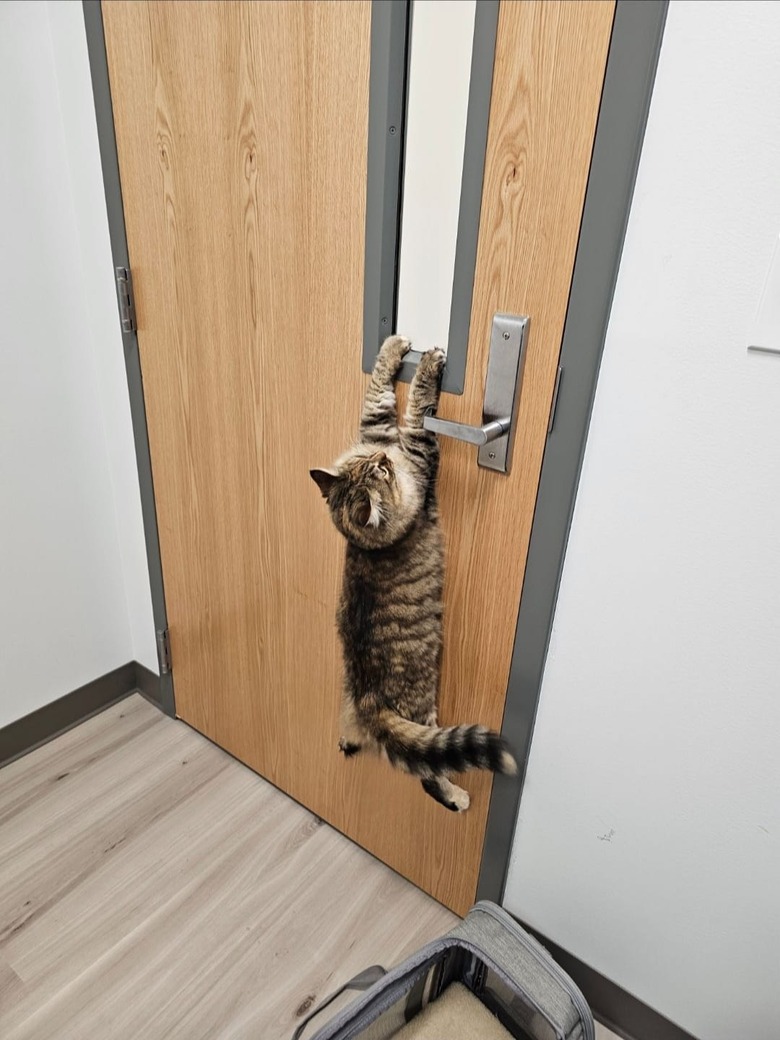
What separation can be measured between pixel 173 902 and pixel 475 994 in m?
0.67

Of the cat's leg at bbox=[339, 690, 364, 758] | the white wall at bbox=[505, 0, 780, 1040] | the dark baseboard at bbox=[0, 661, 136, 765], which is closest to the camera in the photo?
the white wall at bbox=[505, 0, 780, 1040]

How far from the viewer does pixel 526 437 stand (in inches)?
36.7

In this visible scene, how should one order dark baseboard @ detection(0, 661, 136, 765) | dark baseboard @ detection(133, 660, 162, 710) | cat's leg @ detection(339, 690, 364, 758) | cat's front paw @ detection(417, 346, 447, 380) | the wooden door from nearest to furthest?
the wooden door
cat's front paw @ detection(417, 346, 447, 380)
cat's leg @ detection(339, 690, 364, 758)
dark baseboard @ detection(0, 661, 136, 765)
dark baseboard @ detection(133, 660, 162, 710)

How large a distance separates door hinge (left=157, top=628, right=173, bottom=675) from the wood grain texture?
22cm

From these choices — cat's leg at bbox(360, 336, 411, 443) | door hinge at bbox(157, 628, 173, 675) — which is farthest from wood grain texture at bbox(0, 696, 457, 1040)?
cat's leg at bbox(360, 336, 411, 443)

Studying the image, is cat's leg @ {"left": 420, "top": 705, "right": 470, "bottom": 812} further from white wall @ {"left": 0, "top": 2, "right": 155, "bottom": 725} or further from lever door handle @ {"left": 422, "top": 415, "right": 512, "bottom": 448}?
white wall @ {"left": 0, "top": 2, "right": 155, "bottom": 725}

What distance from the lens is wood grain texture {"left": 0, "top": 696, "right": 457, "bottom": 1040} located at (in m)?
1.20

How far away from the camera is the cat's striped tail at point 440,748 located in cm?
105

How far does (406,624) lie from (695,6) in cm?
89

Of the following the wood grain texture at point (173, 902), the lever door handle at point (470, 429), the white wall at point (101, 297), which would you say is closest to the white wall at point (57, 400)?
the white wall at point (101, 297)

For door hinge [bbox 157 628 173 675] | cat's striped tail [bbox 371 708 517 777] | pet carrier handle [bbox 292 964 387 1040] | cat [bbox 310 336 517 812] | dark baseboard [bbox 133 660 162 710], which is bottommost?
dark baseboard [bbox 133 660 162 710]

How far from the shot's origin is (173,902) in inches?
54.2

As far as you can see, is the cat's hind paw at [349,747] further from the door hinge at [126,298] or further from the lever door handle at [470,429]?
the door hinge at [126,298]

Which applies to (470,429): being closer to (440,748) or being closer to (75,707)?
(440,748)
